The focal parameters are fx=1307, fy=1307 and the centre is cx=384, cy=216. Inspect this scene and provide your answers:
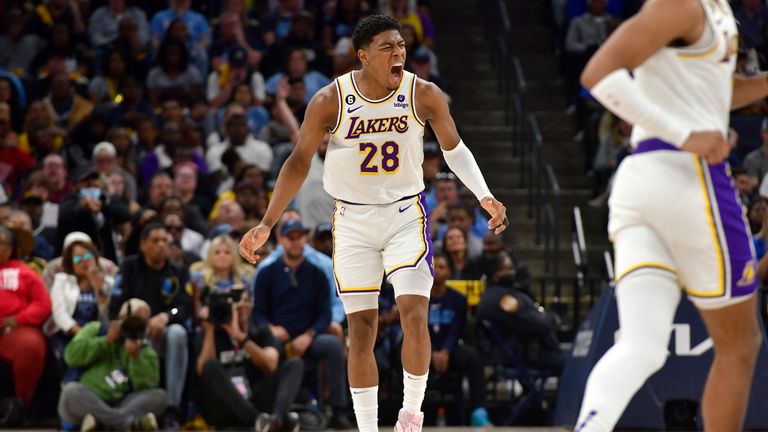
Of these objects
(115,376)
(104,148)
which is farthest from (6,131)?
(115,376)

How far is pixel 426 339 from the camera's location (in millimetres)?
7043

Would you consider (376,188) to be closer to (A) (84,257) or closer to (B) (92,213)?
(A) (84,257)

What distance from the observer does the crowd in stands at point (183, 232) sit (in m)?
10.5

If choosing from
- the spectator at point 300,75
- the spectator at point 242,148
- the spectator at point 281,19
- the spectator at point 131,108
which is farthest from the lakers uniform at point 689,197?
the spectator at point 281,19

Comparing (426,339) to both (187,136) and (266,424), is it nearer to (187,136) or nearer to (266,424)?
(266,424)

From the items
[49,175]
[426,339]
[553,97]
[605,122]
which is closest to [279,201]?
[426,339]

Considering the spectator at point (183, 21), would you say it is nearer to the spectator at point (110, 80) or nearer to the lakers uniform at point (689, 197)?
the spectator at point (110, 80)

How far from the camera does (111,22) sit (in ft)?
54.0

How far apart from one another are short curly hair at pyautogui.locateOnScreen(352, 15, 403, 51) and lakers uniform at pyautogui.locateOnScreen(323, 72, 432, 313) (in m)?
0.21

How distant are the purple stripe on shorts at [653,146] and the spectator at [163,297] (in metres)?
6.40

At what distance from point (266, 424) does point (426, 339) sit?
325 cm

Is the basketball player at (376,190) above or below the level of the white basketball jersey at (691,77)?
below

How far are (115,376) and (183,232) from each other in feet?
7.46

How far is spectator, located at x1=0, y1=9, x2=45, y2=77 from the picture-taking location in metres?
16.1
